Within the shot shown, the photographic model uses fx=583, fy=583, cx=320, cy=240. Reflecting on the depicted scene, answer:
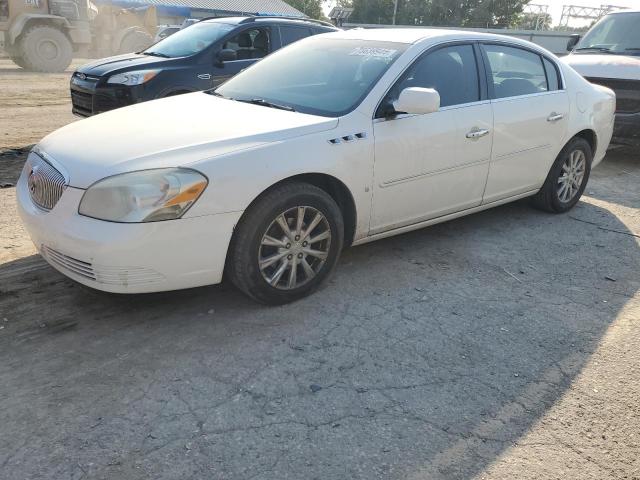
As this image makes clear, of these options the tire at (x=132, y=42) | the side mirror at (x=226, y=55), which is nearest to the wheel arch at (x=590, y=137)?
the side mirror at (x=226, y=55)

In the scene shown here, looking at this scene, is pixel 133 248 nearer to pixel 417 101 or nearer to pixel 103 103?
pixel 417 101

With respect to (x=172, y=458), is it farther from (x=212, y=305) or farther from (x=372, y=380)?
(x=212, y=305)

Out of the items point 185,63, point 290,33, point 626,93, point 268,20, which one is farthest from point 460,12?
point 185,63

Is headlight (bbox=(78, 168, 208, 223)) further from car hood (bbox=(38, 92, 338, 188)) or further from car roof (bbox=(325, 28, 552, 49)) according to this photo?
car roof (bbox=(325, 28, 552, 49))

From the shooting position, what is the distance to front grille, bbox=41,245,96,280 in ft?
10.2

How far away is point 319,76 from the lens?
428 cm

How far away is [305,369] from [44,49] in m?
19.1

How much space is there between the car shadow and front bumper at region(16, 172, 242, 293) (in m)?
0.34

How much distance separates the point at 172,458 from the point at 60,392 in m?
0.75

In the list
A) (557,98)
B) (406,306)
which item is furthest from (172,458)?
(557,98)

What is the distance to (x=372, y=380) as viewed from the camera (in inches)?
116

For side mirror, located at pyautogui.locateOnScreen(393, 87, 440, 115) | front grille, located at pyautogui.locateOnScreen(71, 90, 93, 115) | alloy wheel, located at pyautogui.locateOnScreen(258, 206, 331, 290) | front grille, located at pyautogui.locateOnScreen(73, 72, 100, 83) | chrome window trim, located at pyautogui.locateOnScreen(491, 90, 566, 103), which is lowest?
alloy wheel, located at pyautogui.locateOnScreen(258, 206, 331, 290)

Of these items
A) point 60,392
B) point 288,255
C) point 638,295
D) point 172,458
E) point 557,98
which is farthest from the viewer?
point 557,98

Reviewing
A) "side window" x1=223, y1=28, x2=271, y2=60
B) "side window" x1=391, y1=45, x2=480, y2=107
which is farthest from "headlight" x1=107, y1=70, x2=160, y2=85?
"side window" x1=391, y1=45, x2=480, y2=107
